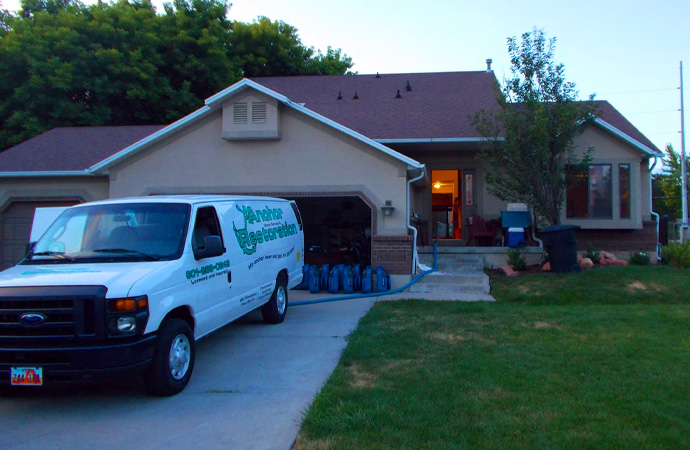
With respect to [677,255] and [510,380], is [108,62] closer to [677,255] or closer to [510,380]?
[677,255]

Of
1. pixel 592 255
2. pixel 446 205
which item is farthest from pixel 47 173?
pixel 592 255

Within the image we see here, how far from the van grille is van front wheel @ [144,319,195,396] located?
26.4 inches

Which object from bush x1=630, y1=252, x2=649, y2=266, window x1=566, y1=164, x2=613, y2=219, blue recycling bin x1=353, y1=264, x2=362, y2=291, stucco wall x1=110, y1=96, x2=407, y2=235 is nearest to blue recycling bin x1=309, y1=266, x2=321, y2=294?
blue recycling bin x1=353, y1=264, x2=362, y2=291

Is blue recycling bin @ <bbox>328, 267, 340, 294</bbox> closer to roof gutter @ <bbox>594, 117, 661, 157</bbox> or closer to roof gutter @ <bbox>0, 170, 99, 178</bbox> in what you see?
roof gutter @ <bbox>0, 170, 99, 178</bbox>

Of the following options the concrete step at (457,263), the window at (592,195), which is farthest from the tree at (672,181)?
the concrete step at (457,263)

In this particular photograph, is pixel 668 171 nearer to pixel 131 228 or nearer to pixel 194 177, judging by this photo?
pixel 194 177

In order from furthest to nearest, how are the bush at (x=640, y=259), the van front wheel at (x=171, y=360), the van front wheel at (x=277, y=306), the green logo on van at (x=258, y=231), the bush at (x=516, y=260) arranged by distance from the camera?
the bush at (x=640, y=259)
the bush at (x=516, y=260)
the van front wheel at (x=277, y=306)
the green logo on van at (x=258, y=231)
the van front wheel at (x=171, y=360)

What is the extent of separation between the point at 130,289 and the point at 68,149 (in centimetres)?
1217

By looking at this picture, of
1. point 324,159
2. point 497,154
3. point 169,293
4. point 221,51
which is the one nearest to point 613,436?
point 169,293

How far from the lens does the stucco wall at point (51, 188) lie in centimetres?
1380

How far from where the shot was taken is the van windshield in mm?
5945

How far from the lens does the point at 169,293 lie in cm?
549

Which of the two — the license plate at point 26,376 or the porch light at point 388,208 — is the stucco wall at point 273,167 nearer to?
the porch light at point 388,208

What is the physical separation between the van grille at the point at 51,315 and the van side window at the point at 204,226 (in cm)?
150
